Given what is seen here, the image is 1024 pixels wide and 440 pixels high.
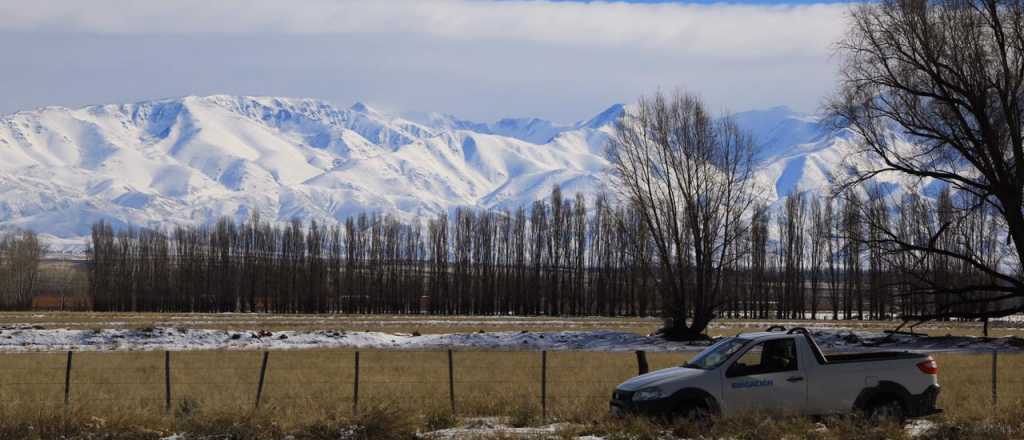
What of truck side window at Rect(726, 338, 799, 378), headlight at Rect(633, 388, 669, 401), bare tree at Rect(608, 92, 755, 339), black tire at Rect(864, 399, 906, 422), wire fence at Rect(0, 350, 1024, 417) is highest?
bare tree at Rect(608, 92, 755, 339)

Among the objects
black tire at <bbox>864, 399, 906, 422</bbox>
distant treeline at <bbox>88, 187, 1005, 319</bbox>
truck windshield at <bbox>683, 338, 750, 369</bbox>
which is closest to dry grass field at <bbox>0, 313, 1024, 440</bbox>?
black tire at <bbox>864, 399, 906, 422</bbox>

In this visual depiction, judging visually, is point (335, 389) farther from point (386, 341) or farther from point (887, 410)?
point (386, 341)

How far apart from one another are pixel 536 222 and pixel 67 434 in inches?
4288

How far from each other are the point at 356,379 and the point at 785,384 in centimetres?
879

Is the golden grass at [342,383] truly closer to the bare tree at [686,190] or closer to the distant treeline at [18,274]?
the bare tree at [686,190]

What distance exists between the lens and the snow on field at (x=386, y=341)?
4262 centimetres

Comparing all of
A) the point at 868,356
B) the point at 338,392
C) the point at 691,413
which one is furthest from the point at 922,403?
the point at 338,392

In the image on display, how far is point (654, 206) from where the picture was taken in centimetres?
5156

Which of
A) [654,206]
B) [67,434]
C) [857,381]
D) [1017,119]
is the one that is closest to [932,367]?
[857,381]

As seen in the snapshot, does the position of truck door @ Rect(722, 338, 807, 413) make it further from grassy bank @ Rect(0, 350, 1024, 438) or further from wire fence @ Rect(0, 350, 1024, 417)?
wire fence @ Rect(0, 350, 1024, 417)

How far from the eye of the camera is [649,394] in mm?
16828

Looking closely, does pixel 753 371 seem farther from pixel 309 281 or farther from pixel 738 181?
pixel 309 281

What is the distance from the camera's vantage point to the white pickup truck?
16.8m

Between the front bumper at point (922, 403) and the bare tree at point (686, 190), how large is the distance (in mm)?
31663
